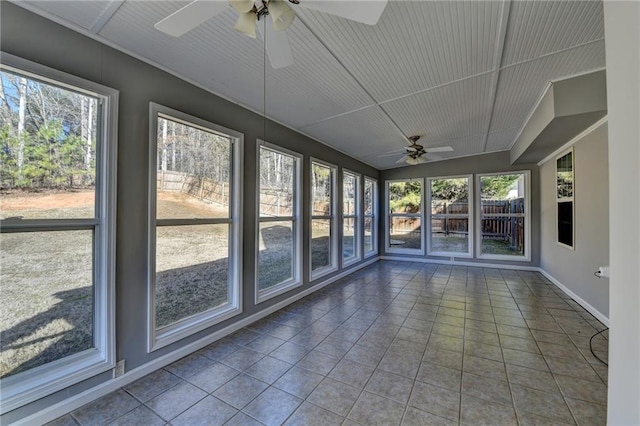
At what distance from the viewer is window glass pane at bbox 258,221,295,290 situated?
356 cm

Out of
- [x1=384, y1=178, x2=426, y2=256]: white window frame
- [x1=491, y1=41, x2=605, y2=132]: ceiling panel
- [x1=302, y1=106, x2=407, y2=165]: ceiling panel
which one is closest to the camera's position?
[x1=491, y1=41, x2=605, y2=132]: ceiling panel

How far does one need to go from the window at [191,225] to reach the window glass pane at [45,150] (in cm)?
42

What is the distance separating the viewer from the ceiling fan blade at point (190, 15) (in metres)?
1.36

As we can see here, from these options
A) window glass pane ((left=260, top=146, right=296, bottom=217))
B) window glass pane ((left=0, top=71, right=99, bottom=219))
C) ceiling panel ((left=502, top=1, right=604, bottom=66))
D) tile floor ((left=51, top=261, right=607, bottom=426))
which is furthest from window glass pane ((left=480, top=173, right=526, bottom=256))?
window glass pane ((left=0, top=71, right=99, bottom=219))

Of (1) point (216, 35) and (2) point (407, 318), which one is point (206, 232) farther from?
(2) point (407, 318)

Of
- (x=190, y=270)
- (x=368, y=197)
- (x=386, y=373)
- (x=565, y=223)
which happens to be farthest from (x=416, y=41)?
(x=368, y=197)

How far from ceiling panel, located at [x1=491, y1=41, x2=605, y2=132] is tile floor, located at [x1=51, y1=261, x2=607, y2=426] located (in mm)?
2706

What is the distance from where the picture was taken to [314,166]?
4.69 metres

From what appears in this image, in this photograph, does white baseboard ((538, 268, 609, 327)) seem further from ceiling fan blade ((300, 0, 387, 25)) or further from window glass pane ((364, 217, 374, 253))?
ceiling fan blade ((300, 0, 387, 25))

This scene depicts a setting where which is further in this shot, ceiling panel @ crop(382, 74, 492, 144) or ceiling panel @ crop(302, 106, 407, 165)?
ceiling panel @ crop(302, 106, 407, 165)

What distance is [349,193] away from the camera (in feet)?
19.7

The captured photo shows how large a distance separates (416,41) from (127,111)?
234 centimetres

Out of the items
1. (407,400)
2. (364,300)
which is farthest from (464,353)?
(364,300)

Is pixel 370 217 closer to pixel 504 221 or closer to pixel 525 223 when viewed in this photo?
pixel 504 221
